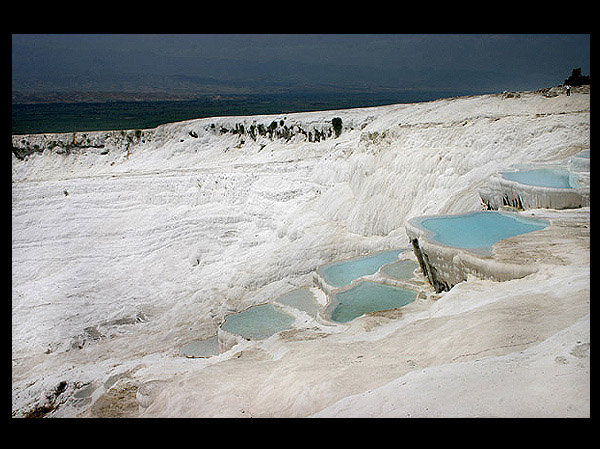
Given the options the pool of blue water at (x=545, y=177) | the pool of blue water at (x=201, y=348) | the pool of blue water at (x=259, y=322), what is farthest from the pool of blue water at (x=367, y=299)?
the pool of blue water at (x=545, y=177)

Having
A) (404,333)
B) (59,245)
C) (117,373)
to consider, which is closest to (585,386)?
(404,333)

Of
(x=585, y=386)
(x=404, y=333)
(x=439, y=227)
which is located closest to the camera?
(x=585, y=386)

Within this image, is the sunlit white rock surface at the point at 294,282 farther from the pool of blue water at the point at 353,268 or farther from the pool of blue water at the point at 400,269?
the pool of blue water at the point at 400,269

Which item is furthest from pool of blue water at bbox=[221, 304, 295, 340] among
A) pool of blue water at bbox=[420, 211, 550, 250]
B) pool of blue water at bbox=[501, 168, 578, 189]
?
pool of blue water at bbox=[501, 168, 578, 189]

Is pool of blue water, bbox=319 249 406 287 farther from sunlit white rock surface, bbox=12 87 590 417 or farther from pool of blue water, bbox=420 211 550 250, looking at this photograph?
pool of blue water, bbox=420 211 550 250

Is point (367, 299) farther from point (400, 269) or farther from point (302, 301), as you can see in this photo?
point (302, 301)
